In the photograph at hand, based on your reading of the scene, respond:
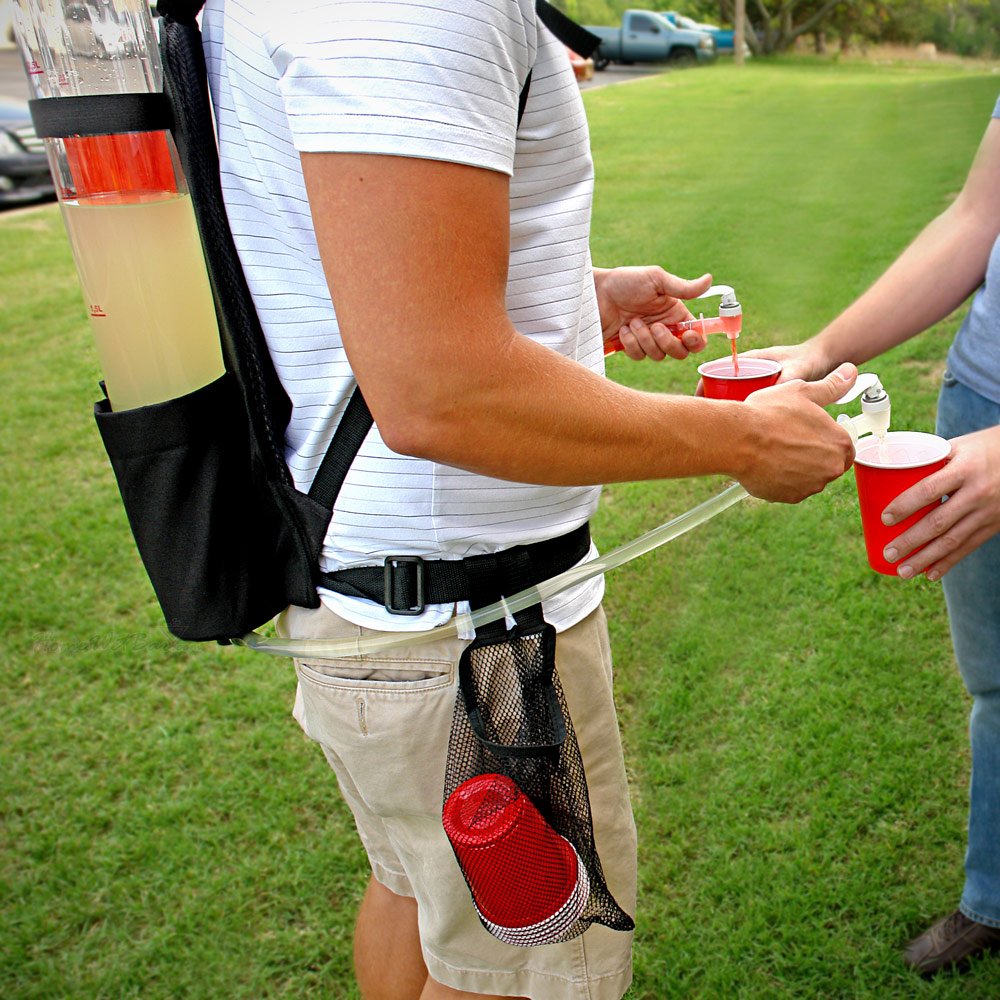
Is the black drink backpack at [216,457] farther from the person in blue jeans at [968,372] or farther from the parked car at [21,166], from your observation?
the parked car at [21,166]

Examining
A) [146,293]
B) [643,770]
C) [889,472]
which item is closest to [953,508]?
[889,472]

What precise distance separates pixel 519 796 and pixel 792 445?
2.01ft

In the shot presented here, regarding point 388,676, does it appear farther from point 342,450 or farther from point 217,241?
point 217,241

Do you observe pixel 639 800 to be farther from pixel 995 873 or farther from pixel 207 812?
pixel 207 812

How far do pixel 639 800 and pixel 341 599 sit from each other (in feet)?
5.71

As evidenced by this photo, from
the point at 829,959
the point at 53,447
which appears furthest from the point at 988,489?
the point at 53,447

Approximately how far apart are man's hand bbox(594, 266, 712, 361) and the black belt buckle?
78 cm

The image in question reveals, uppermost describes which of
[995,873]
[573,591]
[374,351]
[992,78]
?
[374,351]

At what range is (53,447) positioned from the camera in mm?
5430

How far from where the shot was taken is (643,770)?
3.04 metres

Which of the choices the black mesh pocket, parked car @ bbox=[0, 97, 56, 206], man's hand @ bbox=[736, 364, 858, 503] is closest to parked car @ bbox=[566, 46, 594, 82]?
man's hand @ bbox=[736, 364, 858, 503]

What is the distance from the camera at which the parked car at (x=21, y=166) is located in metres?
11.7

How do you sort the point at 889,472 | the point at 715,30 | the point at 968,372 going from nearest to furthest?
the point at 889,472
the point at 968,372
the point at 715,30

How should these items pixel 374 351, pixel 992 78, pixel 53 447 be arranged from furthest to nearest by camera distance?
1. pixel 992 78
2. pixel 53 447
3. pixel 374 351
